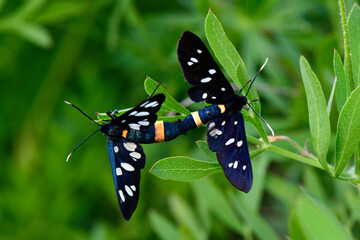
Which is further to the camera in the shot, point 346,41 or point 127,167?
point 127,167

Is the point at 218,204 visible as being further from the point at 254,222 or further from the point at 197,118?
the point at 197,118

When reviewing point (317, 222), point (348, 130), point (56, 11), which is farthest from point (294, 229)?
point (56, 11)

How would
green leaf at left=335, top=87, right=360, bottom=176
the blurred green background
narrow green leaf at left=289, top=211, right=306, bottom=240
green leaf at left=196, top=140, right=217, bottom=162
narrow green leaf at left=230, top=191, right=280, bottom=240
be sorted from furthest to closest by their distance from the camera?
the blurred green background < narrow green leaf at left=230, top=191, right=280, bottom=240 < narrow green leaf at left=289, top=211, right=306, bottom=240 < green leaf at left=196, top=140, right=217, bottom=162 < green leaf at left=335, top=87, right=360, bottom=176

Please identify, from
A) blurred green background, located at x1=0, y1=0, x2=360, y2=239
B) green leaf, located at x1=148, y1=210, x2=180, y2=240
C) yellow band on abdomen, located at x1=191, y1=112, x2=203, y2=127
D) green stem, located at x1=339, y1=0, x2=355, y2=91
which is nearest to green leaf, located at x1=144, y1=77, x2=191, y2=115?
yellow band on abdomen, located at x1=191, y1=112, x2=203, y2=127

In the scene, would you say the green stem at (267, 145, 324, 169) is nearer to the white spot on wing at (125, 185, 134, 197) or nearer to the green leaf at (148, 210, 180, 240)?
the white spot on wing at (125, 185, 134, 197)

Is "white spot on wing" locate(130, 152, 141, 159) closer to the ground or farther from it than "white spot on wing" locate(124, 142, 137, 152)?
closer to the ground

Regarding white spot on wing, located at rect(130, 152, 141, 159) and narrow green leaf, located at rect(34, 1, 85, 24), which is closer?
white spot on wing, located at rect(130, 152, 141, 159)

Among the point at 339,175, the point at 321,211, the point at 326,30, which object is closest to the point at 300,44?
the point at 326,30
